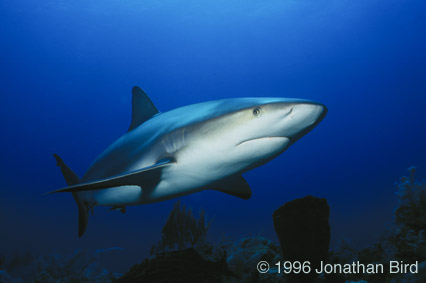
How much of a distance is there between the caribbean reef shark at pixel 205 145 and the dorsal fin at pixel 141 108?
857mm

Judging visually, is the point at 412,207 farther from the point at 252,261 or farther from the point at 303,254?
the point at 252,261

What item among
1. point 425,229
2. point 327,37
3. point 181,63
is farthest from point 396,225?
point 181,63

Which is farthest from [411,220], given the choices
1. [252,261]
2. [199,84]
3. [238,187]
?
[199,84]

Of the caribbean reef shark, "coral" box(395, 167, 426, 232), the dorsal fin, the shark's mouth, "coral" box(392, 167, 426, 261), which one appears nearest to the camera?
the caribbean reef shark

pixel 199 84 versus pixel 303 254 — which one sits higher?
pixel 199 84

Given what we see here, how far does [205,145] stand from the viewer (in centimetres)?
205

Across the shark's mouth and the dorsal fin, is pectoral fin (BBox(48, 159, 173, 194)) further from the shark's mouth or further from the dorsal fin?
the dorsal fin

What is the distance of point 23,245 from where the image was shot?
110 feet

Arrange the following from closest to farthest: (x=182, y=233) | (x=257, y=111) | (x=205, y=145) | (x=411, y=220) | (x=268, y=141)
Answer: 1. (x=257, y=111)
2. (x=268, y=141)
3. (x=205, y=145)
4. (x=411, y=220)
5. (x=182, y=233)

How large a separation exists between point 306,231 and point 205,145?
1.97 meters

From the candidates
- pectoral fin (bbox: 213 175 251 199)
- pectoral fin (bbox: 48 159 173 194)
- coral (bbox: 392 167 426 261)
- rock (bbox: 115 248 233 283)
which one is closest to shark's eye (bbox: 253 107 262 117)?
pectoral fin (bbox: 48 159 173 194)

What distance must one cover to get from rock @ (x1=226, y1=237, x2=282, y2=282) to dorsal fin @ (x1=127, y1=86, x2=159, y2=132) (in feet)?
9.36

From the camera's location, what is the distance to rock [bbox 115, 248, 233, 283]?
8.53ft

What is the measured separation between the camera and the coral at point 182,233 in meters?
5.65
